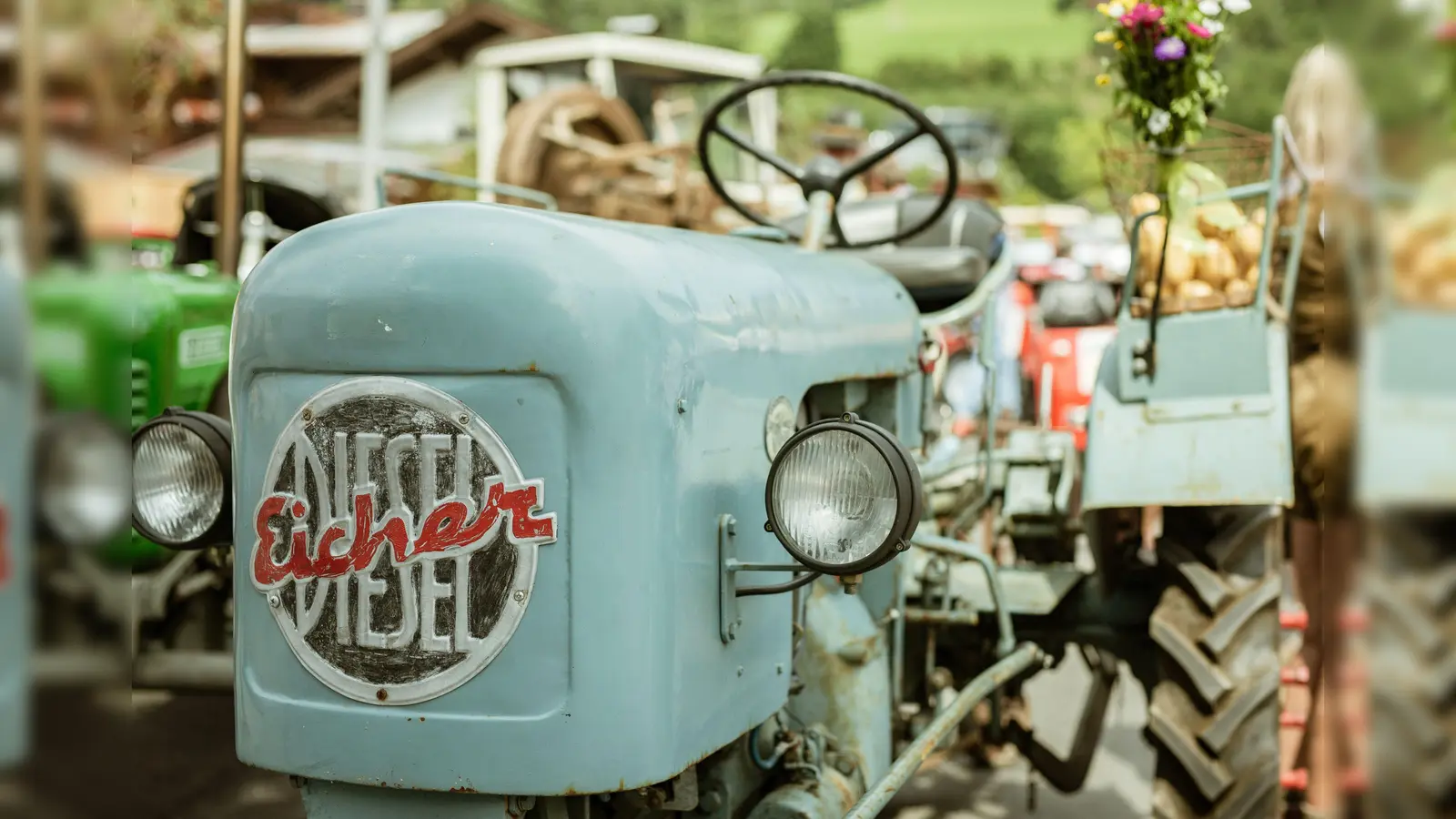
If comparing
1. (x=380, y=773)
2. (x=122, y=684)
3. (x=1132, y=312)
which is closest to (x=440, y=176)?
(x=1132, y=312)

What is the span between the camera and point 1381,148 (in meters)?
0.56

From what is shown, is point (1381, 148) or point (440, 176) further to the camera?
point (440, 176)

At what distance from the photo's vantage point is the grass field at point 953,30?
5928 cm

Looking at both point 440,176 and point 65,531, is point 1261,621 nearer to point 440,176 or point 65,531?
point 440,176

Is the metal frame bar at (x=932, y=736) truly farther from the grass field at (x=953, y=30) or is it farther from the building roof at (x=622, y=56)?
the grass field at (x=953, y=30)

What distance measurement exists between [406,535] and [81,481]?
1415 millimetres

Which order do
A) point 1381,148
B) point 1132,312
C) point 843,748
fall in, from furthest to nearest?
point 1132,312 → point 843,748 → point 1381,148

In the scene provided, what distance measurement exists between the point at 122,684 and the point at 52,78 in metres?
0.20

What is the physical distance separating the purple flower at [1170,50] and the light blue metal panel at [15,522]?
10.8 ft

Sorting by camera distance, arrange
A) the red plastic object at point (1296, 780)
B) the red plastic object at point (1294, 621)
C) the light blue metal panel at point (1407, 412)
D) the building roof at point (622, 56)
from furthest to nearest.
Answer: the building roof at point (622, 56)
the red plastic object at point (1294, 621)
the red plastic object at point (1296, 780)
the light blue metal panel at point (1407, 412)

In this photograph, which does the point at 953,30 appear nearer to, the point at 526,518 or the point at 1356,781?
the point at 526,518

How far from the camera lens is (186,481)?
2213 millimetres

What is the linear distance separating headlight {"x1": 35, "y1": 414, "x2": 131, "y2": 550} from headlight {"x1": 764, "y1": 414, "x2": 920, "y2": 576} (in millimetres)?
1501

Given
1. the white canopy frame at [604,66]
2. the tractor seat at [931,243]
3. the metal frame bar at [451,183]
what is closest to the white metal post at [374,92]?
the white canopy frame at [604,66]
